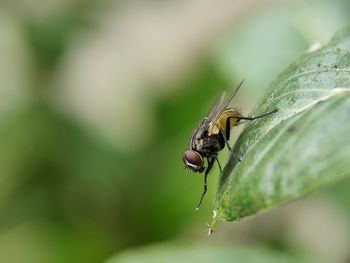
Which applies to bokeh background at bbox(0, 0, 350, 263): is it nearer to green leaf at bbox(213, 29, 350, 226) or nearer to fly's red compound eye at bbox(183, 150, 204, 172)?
fly's red compound eye at bbox(183, 150, 204, 172)

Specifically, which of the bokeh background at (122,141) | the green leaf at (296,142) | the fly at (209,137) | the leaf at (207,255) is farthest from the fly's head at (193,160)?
the bokeh background at (122,141)

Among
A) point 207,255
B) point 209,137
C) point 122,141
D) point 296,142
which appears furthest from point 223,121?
point 122,141

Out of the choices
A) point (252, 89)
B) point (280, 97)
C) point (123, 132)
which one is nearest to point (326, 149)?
point (280, 97)

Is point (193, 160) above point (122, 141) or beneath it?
above

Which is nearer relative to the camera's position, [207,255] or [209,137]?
[209,137]

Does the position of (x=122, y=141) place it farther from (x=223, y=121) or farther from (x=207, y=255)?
(x=223, y=121)

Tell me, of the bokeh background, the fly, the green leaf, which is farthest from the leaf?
the green leaf
